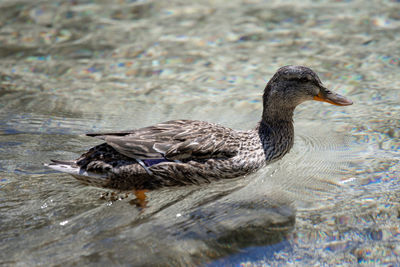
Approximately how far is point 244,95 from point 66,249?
4.15m

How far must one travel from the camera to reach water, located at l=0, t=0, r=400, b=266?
15.1 ft

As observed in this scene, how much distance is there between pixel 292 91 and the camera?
20.7ft

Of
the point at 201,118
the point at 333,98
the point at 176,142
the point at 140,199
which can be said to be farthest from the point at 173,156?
the point at 333,98

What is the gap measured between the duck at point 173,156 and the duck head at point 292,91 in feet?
0.08

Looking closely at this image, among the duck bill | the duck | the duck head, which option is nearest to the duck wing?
the duck

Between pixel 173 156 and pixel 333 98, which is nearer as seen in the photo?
pixel 173 156

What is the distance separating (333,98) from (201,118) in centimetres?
187

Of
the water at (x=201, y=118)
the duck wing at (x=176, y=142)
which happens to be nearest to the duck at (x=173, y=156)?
the duck wing at (x=176, y=142)

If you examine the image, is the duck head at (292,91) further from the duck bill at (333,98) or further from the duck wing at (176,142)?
the duck wing at (176,142)

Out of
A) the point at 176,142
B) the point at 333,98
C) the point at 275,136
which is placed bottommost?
the point at 275,136

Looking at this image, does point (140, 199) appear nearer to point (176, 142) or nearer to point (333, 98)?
point (176, 142)

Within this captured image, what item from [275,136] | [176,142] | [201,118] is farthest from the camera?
[201,118]

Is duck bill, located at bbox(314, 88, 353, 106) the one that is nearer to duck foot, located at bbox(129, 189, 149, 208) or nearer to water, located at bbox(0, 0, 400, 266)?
water, located at bbox(0, 0, 400, 266)

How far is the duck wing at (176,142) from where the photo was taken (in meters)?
5.52
